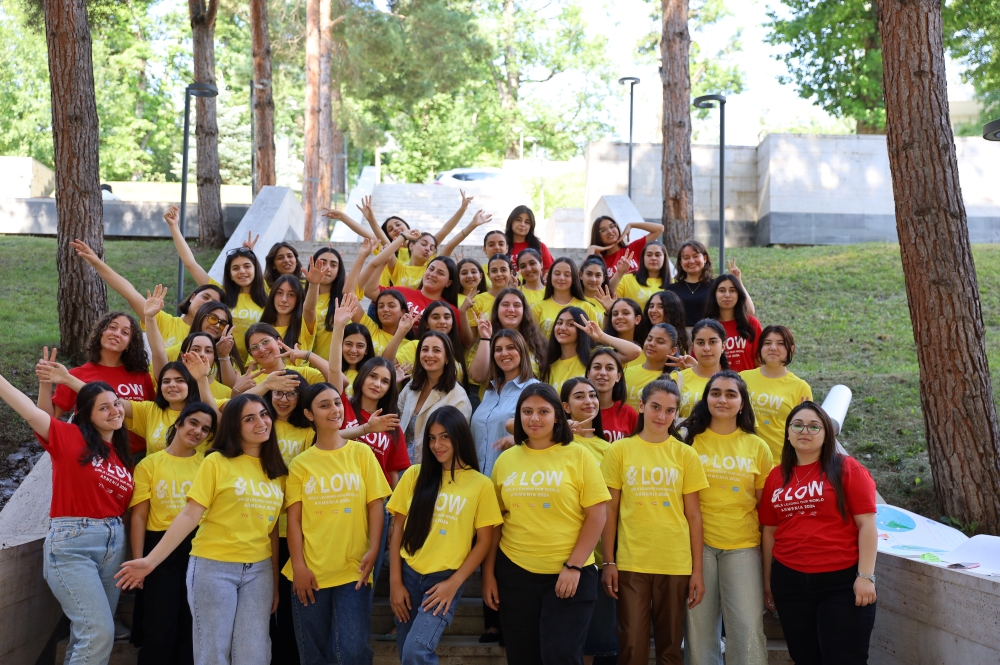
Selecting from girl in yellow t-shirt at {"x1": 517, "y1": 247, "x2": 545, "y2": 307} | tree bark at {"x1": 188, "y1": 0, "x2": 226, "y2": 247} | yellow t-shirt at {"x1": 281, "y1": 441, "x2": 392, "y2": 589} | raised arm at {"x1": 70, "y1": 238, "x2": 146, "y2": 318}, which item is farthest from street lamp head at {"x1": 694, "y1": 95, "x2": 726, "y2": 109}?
tree bark at {"x1": 188, "y1": 0, "x2": 226, "y2": 247}

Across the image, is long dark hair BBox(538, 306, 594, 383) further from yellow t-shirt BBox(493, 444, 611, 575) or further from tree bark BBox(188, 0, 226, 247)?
tree bark BBox(188, 0, 226, 247)

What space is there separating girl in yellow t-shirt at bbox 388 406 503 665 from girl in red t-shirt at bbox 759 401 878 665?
1.50 m

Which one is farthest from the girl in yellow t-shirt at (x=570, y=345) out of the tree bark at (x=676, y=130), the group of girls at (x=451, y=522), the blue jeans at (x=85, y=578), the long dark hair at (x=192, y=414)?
the tree bark at (x=676, y=130)

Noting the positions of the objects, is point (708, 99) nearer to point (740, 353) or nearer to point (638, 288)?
point (638, 288)

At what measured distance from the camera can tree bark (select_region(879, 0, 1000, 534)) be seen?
657 centimetres

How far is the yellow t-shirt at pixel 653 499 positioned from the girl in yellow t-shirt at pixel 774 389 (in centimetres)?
102

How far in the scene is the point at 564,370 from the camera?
6070mm

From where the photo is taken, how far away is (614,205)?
1378 centimetres

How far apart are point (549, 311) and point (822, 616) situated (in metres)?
3.27

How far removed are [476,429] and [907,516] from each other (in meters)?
3.01

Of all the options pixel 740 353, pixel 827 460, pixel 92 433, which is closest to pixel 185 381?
pixel 92 433

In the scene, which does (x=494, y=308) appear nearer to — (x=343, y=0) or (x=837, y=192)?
(x=837, y=192)

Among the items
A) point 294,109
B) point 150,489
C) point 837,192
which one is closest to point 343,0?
point 837,192

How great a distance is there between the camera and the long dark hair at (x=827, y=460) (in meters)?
4.61
